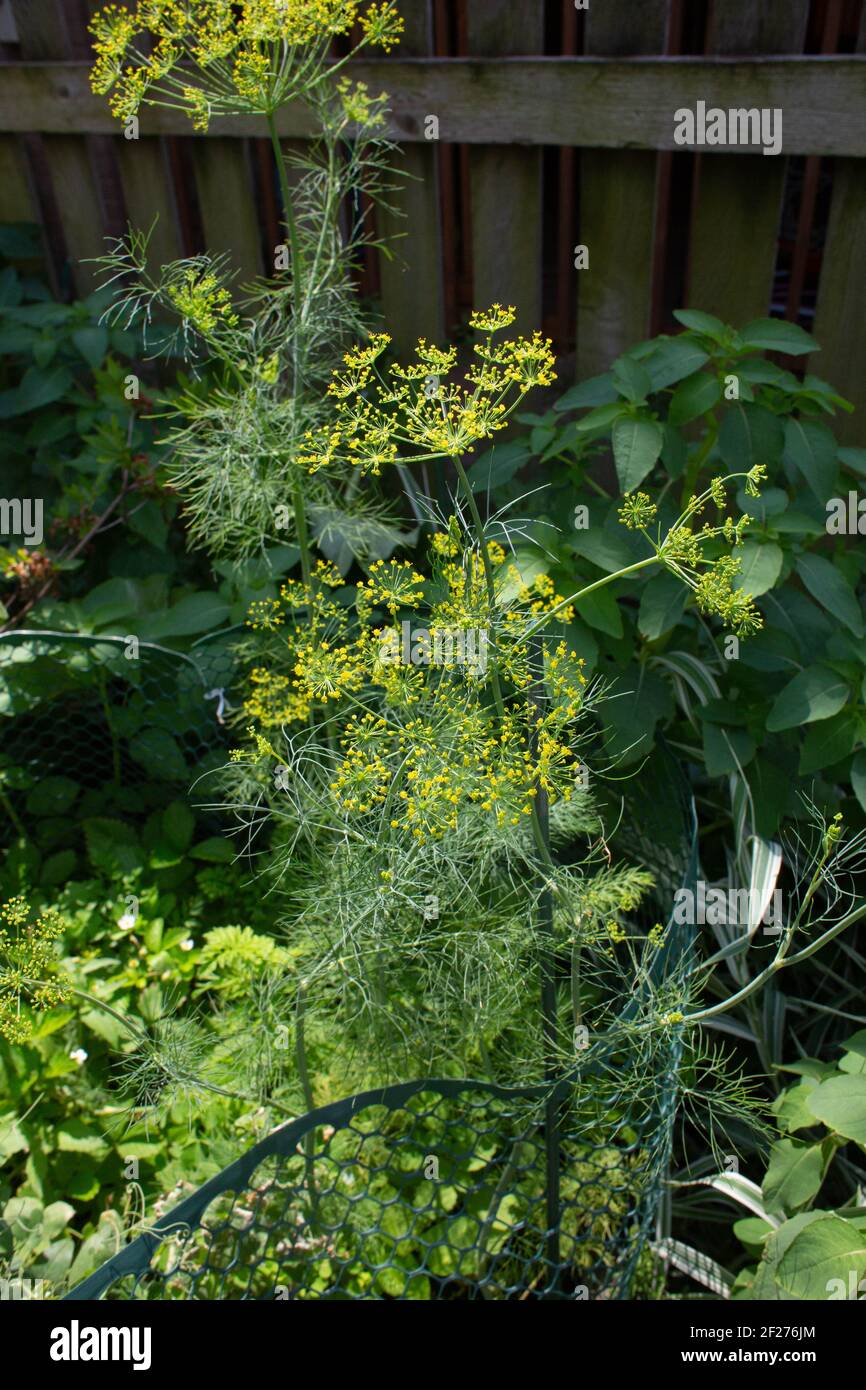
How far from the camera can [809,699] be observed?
1.75 m

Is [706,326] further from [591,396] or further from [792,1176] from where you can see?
[792,1176]

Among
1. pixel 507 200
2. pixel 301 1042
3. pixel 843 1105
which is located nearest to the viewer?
pixel 843 1105

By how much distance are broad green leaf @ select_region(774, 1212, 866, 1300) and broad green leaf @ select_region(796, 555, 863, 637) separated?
3.09 ft

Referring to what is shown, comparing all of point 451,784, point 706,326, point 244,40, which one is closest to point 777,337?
point 706,326

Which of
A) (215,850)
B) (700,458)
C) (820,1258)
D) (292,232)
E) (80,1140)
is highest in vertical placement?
(292,232)

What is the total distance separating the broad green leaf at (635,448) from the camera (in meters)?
1.79

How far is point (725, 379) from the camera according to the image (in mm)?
1860

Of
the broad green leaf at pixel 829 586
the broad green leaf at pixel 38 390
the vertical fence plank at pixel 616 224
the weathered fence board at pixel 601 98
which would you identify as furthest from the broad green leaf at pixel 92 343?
the broad green leaf at pixel 829 586

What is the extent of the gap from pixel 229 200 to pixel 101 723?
1611 mm

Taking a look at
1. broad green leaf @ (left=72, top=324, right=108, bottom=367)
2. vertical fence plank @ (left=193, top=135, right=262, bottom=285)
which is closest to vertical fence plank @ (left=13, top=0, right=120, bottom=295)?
broad green leaf @ (left=72, top=324, right=108, bottom=367)

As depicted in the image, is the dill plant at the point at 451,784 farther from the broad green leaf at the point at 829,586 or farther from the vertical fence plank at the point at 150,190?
the vertical fence plank at the point at 150,190

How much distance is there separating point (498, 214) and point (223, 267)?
977mm

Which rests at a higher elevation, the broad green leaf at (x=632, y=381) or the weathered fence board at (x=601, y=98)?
the weathered fence board at (x=601, y=98)

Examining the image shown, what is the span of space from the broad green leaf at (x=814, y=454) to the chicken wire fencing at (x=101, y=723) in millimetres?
1241
